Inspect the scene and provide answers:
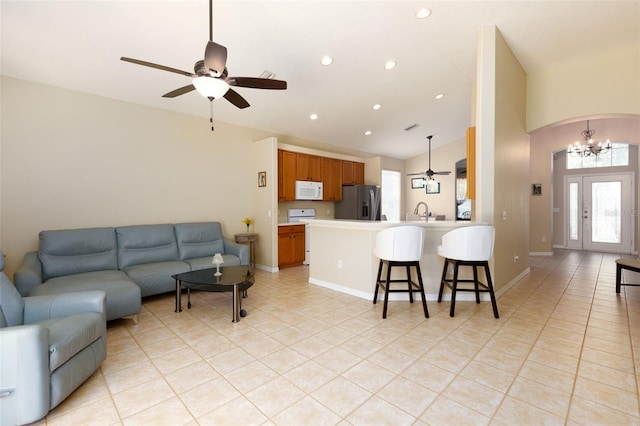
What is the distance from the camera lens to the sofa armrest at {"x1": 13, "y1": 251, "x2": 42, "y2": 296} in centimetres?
296

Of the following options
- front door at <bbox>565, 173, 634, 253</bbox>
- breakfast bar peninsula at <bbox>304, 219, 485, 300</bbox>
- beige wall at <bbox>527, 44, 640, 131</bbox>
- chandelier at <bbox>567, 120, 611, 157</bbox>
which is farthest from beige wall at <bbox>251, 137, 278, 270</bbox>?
front door at <bbox>565, 173, 634, 253</bbox>

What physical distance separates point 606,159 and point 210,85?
31.0 ft

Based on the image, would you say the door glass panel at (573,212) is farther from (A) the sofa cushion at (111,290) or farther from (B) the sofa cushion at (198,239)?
(A) the sofa cushion at (111,290)

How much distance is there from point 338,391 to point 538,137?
7.85 meters

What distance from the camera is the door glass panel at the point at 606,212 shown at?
23.3ft

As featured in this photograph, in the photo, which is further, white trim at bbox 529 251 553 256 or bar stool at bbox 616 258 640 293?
white trim at bbox 529 251 553 256

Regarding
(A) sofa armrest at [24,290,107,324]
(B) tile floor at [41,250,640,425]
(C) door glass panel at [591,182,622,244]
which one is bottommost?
(B) tile floor at [41,250,640,425]

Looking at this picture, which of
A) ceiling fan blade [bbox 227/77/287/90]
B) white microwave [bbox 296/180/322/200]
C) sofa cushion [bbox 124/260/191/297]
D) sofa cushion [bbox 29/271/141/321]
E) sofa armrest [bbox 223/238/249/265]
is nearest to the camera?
ceiling fan blade [bbox 227/77/287/90]

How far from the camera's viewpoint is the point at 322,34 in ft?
11.1

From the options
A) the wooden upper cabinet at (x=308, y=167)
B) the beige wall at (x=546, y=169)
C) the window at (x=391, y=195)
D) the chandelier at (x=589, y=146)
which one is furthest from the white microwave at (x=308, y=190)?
the chandelier at (x=589, y=146)

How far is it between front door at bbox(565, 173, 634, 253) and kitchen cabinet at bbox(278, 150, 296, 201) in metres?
7.42

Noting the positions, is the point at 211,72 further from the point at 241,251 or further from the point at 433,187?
the point at 433,187

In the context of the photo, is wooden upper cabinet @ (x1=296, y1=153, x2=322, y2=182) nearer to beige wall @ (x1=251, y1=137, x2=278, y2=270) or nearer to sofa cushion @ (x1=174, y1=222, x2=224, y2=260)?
beige wall @ (x1=251, y1=137, x2=278, y2=270)

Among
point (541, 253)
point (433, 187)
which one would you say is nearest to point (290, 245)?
point (433, 187)
